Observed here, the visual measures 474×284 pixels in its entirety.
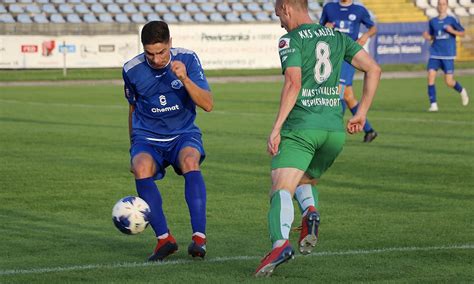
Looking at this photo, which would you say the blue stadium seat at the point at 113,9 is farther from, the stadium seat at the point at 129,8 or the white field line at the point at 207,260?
the white field line at the point at 207,260

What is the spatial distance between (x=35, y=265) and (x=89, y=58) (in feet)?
103

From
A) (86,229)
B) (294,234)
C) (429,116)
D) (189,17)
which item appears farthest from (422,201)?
(189,17)

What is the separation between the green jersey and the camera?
7.80m

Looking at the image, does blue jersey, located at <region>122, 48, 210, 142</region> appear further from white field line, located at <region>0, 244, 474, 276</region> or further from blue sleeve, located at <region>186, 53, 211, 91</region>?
white field line, located at <region>0, 244, 474, 276</region>

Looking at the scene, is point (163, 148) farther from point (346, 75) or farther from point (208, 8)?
point (208, 8)

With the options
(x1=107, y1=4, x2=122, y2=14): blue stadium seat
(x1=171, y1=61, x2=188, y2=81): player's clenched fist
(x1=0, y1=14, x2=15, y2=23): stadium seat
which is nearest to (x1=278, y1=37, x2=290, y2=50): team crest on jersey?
(x1=171, y1=61, x2=188, y2=81): player's clenched fist

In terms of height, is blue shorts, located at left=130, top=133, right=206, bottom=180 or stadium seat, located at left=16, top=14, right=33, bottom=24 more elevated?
stadium seat, located at left=16, top=14, right=33, bottom=24

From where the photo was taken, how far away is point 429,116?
74.9 ft

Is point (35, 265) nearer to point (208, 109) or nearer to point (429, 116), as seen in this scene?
point (208, 109)

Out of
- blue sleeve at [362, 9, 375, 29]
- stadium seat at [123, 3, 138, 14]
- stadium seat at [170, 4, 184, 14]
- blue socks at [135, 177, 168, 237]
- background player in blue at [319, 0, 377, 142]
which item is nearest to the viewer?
blue socks at [135, 177, 168, 237]

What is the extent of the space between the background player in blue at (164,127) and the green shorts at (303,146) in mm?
970

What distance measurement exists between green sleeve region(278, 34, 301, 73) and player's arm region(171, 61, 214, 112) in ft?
2.56

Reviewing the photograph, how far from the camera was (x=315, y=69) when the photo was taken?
25.9 feet

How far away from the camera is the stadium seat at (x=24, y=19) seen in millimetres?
43531
